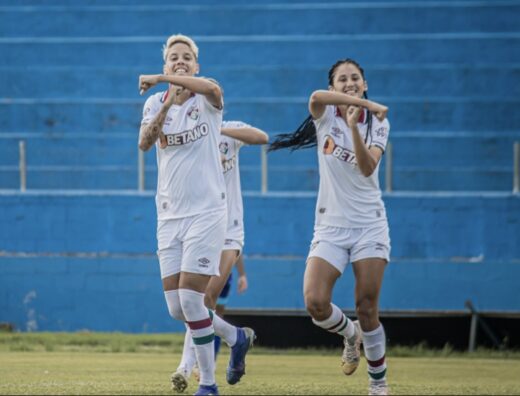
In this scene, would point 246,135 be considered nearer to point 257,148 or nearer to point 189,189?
point 189,189

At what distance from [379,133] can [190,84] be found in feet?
3.99

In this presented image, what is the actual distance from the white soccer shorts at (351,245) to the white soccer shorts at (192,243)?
62cm

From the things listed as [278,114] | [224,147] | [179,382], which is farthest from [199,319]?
[278,114]

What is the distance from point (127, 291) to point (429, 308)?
381cm

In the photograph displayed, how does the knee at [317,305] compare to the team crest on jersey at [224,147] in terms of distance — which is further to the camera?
the team crest on jersey at [224,147]

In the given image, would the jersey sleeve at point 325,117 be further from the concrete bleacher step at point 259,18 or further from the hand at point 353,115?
the concrete bleacher step at point 259,18

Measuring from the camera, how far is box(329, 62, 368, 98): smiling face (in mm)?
8242

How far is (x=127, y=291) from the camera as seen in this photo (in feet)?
55.5

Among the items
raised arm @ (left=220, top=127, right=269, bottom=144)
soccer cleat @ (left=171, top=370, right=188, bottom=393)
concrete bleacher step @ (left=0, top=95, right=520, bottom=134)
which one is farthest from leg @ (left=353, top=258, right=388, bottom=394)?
concrete bleacher step @ (left=0, top=95, right=520, bottom=134)

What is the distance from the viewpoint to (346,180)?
321 inches

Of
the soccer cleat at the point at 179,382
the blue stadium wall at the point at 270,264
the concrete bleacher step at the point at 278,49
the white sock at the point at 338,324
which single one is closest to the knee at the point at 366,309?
the white sock at the point at 338,324

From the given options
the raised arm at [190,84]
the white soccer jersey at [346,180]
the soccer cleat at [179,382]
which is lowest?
the soccer cleat at [179,382]

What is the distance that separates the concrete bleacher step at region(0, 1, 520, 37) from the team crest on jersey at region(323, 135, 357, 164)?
1311 centimetres

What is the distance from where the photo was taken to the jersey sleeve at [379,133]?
8.11 meters
